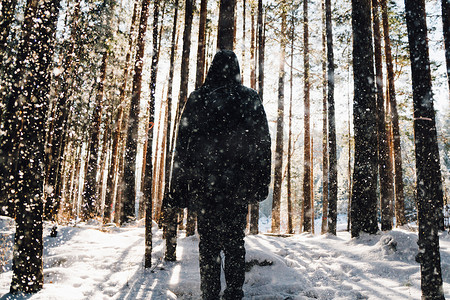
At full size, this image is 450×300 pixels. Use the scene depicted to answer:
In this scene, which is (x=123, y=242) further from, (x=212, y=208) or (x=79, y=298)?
(x=212, y=208)

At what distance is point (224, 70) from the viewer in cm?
269

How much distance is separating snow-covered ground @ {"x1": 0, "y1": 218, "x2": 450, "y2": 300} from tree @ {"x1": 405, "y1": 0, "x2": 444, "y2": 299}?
0.49m

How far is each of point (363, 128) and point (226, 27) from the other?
3.75 metres

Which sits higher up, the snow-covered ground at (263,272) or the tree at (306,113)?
the tree at (306,113)

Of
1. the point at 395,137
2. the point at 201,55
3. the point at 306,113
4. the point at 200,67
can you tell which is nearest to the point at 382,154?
the point at 395,137

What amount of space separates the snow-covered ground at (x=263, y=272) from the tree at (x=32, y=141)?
1.35 feet

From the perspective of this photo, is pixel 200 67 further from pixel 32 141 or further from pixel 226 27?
pixel 32 141

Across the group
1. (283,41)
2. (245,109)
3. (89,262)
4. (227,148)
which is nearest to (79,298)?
(89,262)

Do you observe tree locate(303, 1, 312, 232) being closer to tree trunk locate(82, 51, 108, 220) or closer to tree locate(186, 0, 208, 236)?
tree locate(186, 0, 208, 236)

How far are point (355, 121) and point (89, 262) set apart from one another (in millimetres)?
6087

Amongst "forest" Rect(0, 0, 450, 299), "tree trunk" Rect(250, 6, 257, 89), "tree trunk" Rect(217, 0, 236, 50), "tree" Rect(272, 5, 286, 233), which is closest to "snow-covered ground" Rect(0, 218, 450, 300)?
"forest" Rect(0, 0, 450, 299)

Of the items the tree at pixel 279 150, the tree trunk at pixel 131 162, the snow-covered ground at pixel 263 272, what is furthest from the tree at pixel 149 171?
the tree at pixel 279 150

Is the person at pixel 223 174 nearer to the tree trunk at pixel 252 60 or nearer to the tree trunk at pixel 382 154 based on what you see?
the tree trunk at pixel 382 154

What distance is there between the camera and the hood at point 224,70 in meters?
2.69
